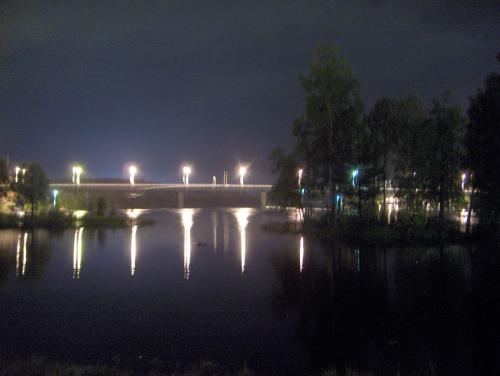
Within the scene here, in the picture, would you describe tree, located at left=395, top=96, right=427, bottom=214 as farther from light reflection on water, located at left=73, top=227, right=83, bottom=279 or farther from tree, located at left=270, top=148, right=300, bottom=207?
light reflection on water, located at left=73, top=227, right=83, bottom=279

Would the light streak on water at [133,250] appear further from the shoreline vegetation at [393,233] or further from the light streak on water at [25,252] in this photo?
the shoreline vegetation at [393,233]

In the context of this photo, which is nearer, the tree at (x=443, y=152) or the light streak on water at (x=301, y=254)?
the light streak on water at (x=301, y=254)

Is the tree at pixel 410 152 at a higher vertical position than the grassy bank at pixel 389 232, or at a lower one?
higher

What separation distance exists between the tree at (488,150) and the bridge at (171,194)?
5477 cm

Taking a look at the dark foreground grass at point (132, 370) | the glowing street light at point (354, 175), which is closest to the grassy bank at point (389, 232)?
the glowing street light at point (354, 175)

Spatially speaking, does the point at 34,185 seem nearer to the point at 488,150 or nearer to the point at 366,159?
the point at 366,159

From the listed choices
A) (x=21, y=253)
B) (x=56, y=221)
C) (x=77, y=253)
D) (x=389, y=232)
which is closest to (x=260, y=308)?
(x=77, y=253)

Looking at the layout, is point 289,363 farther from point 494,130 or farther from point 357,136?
point 357,136

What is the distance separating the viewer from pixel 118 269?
720 inches

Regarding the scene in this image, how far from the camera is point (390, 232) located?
26.4 m

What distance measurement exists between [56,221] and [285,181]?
58.0ft

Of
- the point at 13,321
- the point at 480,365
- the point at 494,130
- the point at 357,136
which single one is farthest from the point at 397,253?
the point at 13,321

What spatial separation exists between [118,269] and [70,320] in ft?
22.2

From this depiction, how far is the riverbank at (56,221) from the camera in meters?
33.1
